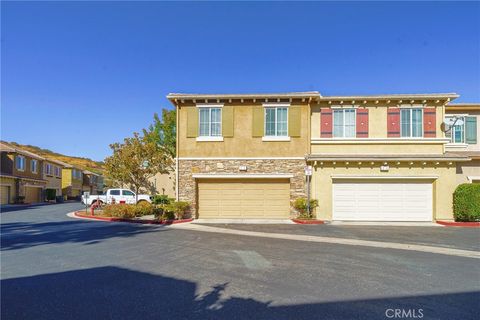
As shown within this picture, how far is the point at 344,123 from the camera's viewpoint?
16891 millimetres

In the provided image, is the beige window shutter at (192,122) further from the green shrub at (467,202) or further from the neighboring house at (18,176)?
the neighboring house at (18,176)

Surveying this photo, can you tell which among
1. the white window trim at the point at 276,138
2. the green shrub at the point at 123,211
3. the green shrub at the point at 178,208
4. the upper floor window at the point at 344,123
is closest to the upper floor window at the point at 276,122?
the white window trim at the point at 276,138

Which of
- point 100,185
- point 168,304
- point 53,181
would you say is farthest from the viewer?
point 53,181

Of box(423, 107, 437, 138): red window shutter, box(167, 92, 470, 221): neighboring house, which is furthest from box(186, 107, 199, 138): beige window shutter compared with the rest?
box(423, 107, 437, 138): red window shutter

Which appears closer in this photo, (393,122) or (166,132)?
(393,122)

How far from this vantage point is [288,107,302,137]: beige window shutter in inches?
655

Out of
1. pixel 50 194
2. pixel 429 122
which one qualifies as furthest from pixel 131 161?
pixel 50 194

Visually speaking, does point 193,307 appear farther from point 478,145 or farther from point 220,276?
point 478,145

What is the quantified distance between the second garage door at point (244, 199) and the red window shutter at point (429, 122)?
8.06 metres

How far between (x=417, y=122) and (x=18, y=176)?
1497 inches

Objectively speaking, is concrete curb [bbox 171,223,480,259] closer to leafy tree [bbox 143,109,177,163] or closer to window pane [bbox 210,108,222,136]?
window pane [bbox 210,108,222,136]

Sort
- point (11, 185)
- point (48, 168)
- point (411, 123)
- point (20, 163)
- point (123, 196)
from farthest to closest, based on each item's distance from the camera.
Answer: point (48, 168)
point (20, 163)
point (11, 185)
point (123, 196)
point (411, 123)

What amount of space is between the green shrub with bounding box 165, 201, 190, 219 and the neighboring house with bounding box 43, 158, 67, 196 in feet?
105

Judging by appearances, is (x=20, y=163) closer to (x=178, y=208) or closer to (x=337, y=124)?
(x=178, y=208)
